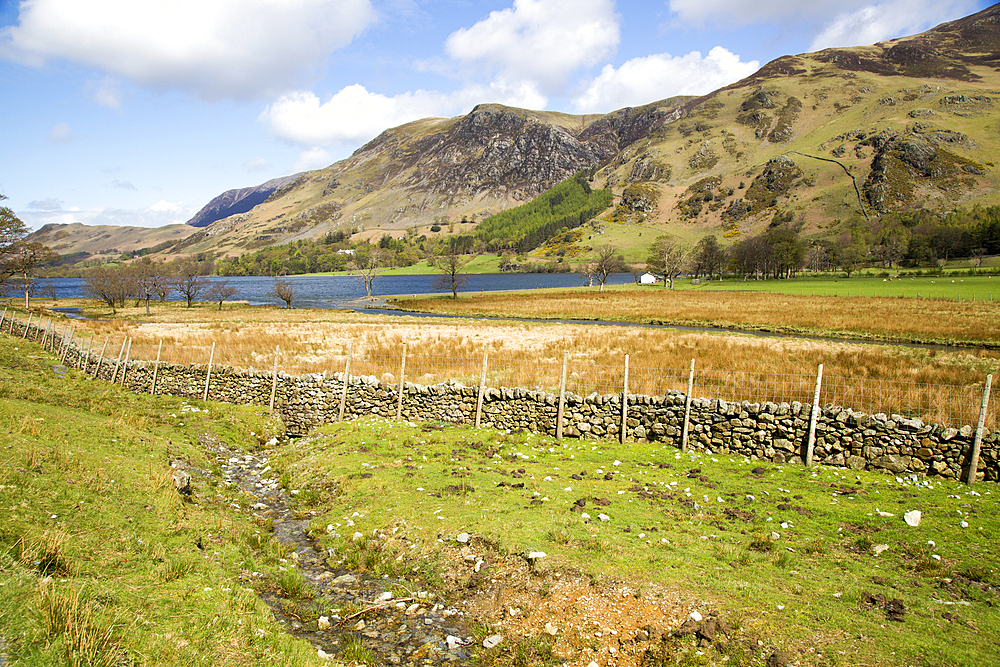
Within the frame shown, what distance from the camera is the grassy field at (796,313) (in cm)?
4003

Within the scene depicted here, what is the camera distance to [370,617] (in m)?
7.74

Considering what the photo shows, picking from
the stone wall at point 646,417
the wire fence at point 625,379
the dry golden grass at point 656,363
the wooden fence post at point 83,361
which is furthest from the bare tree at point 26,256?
the stone wall at point 646,417

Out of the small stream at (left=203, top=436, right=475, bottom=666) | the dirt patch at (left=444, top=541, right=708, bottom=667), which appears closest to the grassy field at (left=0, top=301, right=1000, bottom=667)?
the dirt patch at (left=444, top=541, right=708, bottom=667)

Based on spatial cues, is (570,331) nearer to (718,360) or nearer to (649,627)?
(718,360)

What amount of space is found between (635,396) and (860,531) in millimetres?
7295

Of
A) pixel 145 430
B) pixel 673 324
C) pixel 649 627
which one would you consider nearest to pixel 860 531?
pixel 649 627

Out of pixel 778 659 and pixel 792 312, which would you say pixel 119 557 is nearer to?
pixel 778 659

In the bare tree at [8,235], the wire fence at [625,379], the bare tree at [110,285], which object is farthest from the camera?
the bare tree at [110,285]

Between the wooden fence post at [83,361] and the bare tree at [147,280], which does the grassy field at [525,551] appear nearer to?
the wooden fence post at [83,361]

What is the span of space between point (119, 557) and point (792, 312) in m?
63.3

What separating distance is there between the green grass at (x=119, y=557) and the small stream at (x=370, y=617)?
664 millimetres

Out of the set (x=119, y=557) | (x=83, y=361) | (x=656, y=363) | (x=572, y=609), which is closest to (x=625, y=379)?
(x=572, y=609)

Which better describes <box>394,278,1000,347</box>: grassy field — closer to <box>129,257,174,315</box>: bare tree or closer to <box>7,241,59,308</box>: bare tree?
<box>129,257,174,315</box>: bare tree

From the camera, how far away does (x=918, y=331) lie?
39.3 meters
